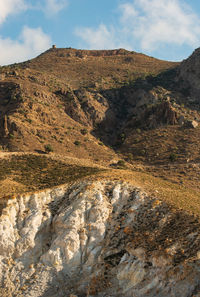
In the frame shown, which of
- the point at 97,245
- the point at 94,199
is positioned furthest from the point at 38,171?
the point at 97,245

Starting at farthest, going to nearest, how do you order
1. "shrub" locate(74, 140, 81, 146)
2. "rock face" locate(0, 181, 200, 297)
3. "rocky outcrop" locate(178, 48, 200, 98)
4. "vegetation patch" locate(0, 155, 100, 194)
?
"rocky outcrop" locate(178, 48, 200, 98) → "shrub" locate(74, 140, 81, 146) → "vegetation patch" locate(0, 155, 100, 194) → "rock face" locate(0, 181, 200, 297)

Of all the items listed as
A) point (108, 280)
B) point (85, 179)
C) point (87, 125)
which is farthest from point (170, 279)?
point (87, 125)

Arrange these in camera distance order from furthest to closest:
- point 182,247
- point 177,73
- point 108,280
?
1. point 177,73
2. point 108,280
3. point 182,247

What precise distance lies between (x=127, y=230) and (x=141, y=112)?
5296 centimetres

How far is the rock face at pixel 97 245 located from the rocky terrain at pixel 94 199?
0.08 m

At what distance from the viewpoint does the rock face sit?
19078 mm

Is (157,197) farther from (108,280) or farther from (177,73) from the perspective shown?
(177,73)

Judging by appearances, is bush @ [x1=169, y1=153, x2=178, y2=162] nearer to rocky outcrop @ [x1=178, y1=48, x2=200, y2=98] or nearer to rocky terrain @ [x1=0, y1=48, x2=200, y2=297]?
rocky terrain @ [x1=0, y1=48, x2=200, y2=297]

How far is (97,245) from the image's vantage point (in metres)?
24.3

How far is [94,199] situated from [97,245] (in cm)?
454

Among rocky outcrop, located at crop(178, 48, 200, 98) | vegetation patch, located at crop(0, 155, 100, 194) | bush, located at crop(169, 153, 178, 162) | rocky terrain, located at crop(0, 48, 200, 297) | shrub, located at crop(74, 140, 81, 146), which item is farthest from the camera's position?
rocky outcrop, located at crop(178, 48, 200, 98)

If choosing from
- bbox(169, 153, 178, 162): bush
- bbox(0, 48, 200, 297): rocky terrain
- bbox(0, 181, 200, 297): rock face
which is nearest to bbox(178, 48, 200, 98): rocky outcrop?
bbox(0, 48, 200, 297): rocky terrain

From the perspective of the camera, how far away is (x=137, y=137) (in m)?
64.6

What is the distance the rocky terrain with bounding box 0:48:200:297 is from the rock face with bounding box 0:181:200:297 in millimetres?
83
